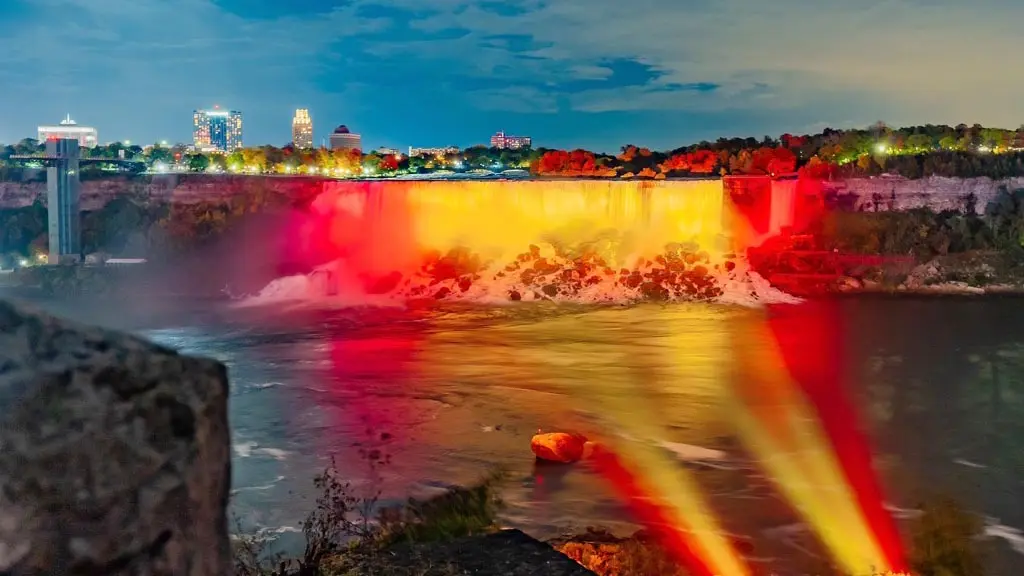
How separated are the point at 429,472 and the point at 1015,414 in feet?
34.5

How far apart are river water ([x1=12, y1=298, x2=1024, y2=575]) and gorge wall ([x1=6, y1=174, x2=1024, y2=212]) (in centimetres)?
811

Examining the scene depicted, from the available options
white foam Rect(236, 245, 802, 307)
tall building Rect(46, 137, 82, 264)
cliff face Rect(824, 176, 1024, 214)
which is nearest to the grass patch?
white foam Rect(236, 245, 802, 307)

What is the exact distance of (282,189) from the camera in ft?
128

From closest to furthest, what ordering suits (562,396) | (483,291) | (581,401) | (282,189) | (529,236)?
(581,401) → (562,396) → (483,291) → (529,236) → (282,189)

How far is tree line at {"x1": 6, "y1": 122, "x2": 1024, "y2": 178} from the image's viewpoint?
3834cm

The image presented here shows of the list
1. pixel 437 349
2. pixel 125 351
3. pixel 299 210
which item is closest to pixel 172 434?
pixel 125 351

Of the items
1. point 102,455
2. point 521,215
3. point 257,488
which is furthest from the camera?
point 521,215

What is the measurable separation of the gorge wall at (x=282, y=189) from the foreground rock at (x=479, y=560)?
3357 cm

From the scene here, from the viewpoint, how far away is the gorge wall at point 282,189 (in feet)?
121

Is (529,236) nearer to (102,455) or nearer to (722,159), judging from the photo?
(722,159)

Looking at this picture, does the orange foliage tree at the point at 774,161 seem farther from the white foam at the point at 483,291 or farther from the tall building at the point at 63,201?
the tall building at the point at 63,201

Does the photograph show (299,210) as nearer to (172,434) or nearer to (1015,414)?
(1015,414)

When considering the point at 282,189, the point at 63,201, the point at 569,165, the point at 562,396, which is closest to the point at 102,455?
the point at 562,396

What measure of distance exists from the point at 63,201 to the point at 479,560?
36.4 meters
